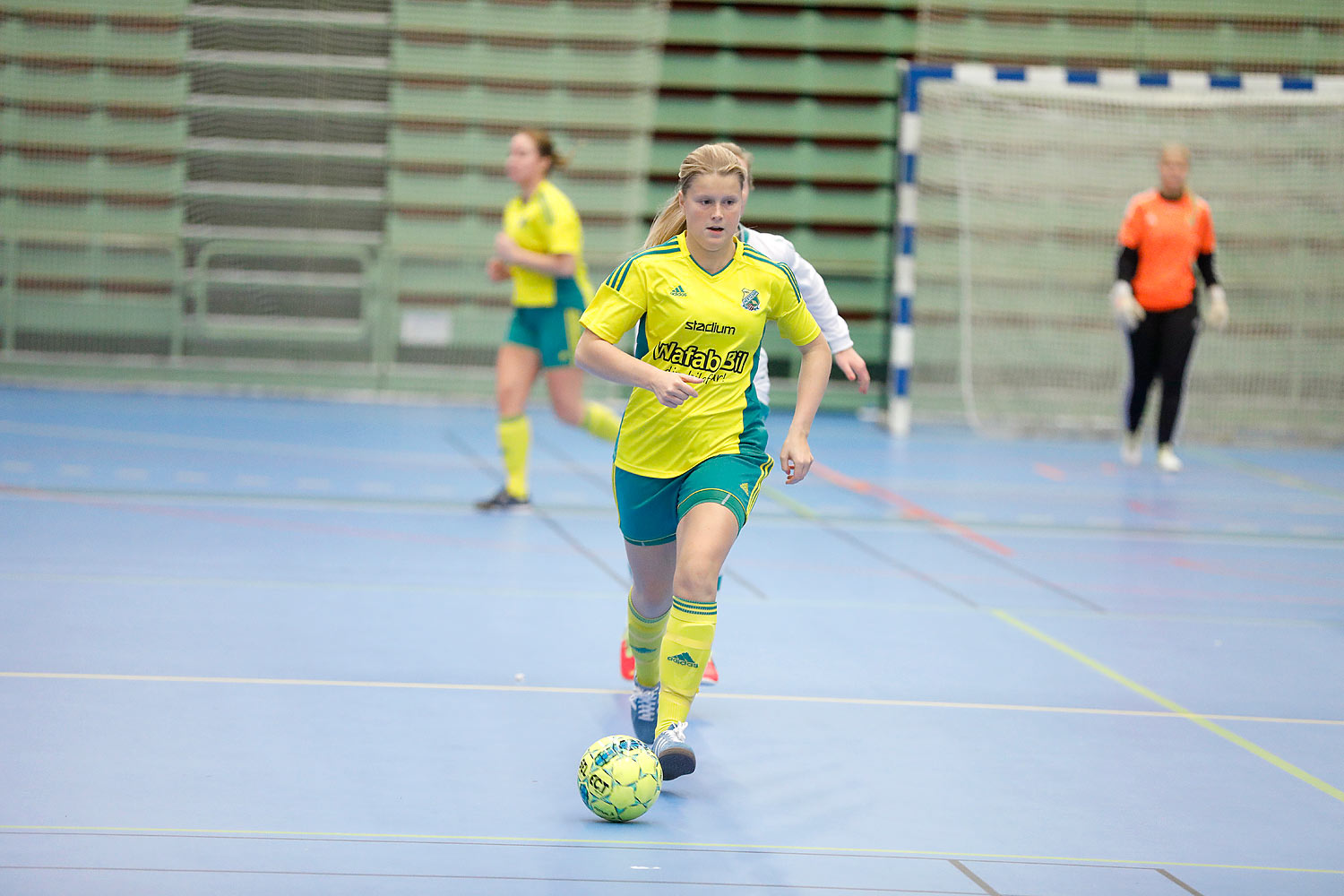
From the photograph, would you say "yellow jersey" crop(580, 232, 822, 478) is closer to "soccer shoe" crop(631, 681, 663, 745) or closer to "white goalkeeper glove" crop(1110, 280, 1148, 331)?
"soccer shoe" crop(631, 681, 663, 745)

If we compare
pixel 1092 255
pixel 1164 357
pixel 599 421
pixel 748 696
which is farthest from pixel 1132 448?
pixel 748 696

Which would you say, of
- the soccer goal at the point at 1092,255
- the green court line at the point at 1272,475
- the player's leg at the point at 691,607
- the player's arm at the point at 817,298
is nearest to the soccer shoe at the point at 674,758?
the player's leg at the point at 691,607

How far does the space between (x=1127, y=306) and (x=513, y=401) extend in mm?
4770

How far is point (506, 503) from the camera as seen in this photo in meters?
7.83

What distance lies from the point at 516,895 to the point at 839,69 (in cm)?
1226

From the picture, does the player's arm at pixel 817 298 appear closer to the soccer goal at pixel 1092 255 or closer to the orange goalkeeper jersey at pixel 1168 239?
the orange goalkeeper jersey at pixel 1168 239

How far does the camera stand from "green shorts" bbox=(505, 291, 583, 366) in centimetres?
758

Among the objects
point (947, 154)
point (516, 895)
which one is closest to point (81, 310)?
point (947, 154)

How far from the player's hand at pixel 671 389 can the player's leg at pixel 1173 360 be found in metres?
7.61

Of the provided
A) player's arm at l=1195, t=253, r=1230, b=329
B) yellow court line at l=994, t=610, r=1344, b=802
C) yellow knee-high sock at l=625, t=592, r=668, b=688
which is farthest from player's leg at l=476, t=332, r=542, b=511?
player's arm at l=1195, t=253, r=1230, b=329

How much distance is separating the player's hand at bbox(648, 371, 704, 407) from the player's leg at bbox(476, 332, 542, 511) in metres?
4.16

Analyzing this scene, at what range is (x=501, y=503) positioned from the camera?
25.6ft

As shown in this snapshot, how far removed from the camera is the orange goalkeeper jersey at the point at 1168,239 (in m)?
10.1

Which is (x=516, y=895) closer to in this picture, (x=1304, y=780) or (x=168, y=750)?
(x=168, y=750)
